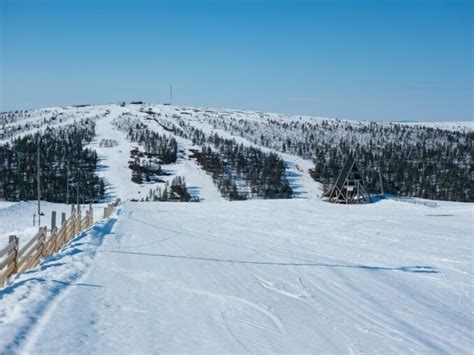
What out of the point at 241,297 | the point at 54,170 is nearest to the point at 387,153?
the point at 54,170

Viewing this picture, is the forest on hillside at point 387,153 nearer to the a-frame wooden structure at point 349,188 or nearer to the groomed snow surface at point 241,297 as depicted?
the a-frame wooden structure at point 349,188

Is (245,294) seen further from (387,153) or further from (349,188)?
(387,153)

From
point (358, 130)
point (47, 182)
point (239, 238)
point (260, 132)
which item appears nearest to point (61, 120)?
point (260, 132)

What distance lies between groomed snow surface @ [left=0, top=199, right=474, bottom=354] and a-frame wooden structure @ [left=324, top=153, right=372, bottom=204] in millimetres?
35974

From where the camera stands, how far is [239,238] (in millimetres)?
23297

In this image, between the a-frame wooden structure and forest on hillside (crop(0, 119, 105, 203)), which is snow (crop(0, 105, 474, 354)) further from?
forest on hillside (crop(0, 119, 105, 203))

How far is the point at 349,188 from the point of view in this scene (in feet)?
195

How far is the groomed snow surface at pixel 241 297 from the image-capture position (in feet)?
26.1

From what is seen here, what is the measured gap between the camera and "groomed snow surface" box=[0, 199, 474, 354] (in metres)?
7.95

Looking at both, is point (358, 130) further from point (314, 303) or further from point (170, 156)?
point (314, 303)

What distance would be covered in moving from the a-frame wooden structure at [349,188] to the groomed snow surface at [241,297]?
36.0m

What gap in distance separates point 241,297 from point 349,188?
5024 centimetres

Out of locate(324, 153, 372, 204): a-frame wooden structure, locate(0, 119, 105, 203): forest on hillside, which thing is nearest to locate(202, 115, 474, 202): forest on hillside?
locate(324, 153, 372, 204): a-frame wooden structure

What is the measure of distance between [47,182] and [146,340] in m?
99.4
